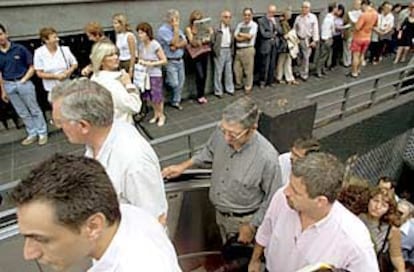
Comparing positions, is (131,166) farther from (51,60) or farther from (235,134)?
(51,60)

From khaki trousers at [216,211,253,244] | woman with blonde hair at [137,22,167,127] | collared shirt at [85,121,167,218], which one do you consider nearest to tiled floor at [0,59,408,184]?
woman with blonde hair at [137,22,167,127]

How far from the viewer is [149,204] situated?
2.24 m

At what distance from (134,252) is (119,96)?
7.05 ft

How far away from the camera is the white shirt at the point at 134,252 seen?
4.53ft

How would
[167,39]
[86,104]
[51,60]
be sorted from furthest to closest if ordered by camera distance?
[167,39], [51,60], [86,104]

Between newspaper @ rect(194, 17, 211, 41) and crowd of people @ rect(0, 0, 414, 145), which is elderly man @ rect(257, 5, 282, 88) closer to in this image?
crowd of people @ rect(0, 0, 414, 145)

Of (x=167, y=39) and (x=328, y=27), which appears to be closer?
(x=167, y=39)

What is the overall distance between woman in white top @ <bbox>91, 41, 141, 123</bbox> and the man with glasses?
3903 millimetres

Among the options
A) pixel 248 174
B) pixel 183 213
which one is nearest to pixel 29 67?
pixel 183 213

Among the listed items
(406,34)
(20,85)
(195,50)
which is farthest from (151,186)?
(406,34)

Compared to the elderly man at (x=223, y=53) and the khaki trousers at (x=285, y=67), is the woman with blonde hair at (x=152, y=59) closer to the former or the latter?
the elderly man at (x=223, y=53)

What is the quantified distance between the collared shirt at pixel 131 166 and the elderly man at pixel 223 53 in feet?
16.9

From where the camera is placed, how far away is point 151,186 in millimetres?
2219

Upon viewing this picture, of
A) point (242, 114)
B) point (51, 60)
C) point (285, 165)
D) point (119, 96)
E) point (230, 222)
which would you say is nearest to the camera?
point (242, 114)
